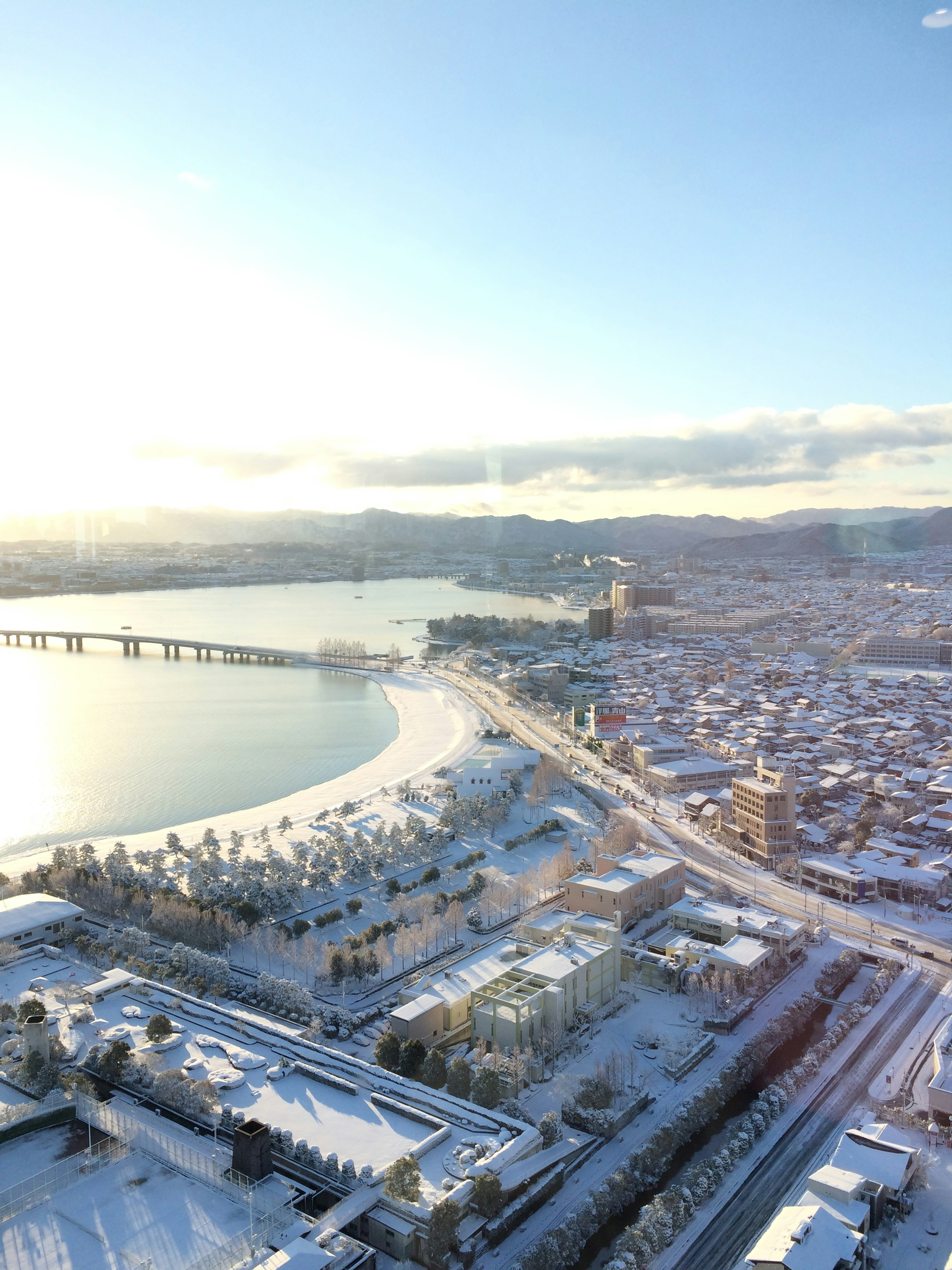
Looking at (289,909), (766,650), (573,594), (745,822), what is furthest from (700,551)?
(289,909)

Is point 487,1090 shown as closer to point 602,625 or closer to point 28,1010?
point 28,1010

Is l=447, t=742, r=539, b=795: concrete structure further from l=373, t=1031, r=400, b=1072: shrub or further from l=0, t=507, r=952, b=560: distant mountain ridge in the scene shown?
l=0, t=507, r=952, b=560: distant mountain ridge

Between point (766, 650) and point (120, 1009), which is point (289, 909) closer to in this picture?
point (120, 1009)

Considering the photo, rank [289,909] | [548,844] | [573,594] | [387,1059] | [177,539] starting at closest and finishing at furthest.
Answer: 1. [387,1059]
2. [289,909]
3. [548,844]
4. [573,594]
5. [177,539]

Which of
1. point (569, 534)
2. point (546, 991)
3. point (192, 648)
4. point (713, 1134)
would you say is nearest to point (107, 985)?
point (546, 991)

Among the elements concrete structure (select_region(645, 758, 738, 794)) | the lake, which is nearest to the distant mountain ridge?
the lake

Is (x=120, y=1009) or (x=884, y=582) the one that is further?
(x=884, y=582)

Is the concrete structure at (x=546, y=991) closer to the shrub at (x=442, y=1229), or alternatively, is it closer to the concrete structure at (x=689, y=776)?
the shrub at (x=442, y=1229)
